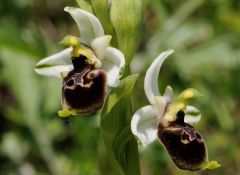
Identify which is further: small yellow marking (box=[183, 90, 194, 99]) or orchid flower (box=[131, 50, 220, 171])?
small yellow marking (box=[183, 90, 194, 99])

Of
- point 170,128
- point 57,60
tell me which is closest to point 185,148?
point 170,128

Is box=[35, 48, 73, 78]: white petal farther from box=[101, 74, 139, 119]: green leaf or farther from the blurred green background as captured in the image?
the blurred green background

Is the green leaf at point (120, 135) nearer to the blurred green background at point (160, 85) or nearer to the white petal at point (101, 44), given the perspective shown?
the white petal at point (101, 44)

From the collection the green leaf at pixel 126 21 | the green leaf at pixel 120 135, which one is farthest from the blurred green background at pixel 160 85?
the green leaf at pixel 126 21

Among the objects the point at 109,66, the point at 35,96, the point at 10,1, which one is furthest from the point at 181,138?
the point at 10,1

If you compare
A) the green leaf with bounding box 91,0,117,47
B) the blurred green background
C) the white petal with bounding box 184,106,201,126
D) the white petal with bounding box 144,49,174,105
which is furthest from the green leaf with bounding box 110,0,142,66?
the blurred green background

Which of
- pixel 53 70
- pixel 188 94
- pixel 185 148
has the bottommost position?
pixel 185 148

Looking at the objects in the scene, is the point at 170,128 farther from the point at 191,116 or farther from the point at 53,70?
the point at 53,70
